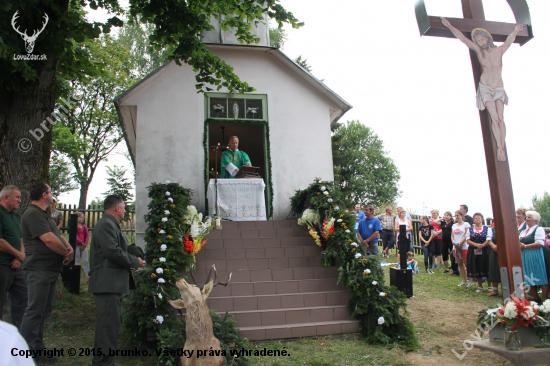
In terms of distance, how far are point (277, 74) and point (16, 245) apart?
26.5ft

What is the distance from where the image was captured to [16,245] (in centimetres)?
530

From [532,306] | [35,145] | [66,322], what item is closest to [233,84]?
[35,145]

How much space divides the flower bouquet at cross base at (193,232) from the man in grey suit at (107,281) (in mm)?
2565

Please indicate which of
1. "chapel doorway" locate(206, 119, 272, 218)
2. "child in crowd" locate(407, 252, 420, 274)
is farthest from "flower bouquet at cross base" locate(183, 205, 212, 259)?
"child in crowd" locate(407, 252, 420, 274)

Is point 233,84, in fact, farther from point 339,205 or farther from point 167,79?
point 339,205

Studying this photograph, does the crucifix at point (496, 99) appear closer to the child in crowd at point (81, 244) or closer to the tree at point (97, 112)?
the child in crowd at point (81, 244)

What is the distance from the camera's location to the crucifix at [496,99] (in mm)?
5930

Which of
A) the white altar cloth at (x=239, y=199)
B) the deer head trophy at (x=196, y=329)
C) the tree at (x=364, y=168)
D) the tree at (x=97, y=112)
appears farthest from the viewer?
the tree at (x=364, y=168)

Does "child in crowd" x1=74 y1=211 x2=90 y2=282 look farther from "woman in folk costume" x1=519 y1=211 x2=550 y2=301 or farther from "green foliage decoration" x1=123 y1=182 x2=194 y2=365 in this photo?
"woman in folk costume" x1=519 y1=211 x2=550 y2=301

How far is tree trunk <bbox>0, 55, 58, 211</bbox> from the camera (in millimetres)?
7031

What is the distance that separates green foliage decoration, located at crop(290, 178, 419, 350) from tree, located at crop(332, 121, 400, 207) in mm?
37276

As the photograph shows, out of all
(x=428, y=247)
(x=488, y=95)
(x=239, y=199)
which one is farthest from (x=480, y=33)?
(x=428, y=247)

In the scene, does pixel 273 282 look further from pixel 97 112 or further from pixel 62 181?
pixel 62 181

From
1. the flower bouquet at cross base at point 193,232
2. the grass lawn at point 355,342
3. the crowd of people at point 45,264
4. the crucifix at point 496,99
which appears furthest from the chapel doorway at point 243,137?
the crowd of people at point 45,264
